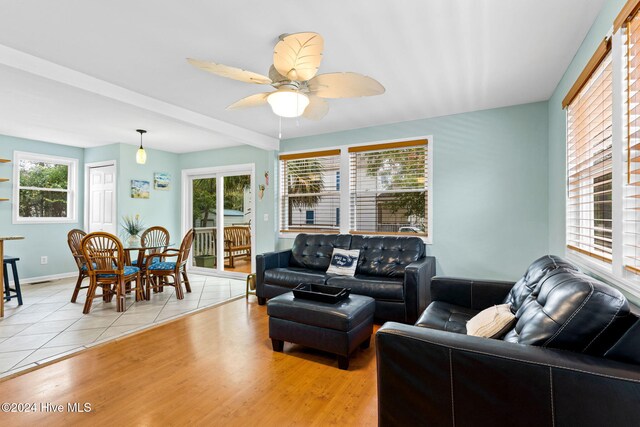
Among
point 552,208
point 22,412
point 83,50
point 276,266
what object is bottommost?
point 22,412

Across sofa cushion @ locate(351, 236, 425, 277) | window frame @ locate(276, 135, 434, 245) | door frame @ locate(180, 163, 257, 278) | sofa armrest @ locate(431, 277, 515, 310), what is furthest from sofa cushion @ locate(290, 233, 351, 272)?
sofa armrest @ locate(431, 277, 515, 310)

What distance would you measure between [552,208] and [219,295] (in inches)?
169

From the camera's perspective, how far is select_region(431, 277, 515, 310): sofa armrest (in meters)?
2.46

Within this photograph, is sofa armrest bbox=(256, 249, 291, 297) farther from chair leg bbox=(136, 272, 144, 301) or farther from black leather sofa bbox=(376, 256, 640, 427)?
black leather sofa bbox=(376, 256, 640, 427)

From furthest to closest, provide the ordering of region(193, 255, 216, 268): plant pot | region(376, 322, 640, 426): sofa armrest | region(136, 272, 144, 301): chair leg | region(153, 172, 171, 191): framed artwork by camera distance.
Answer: region(193, 255, 216, 268): plant pot < region(153, 172, 171, 191): framed artwork < region(136, 272, 144, 301): chair leg < region(376, 322, 640, 426): sofa armrest

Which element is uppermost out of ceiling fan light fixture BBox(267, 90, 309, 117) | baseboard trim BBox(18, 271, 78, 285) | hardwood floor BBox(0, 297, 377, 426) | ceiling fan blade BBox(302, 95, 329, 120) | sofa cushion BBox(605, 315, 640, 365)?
ceiling fan blade BBox(302, 95, 329, 120)

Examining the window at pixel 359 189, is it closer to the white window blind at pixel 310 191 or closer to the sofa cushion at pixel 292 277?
the white window blind at pixel 310 191

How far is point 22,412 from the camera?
6.14ft

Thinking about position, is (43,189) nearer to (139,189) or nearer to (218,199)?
(139,189)

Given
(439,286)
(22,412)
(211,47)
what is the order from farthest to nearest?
(439,286) < (211,47) < (22,412)

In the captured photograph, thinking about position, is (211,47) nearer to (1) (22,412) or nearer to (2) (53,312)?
(1) (22,412)

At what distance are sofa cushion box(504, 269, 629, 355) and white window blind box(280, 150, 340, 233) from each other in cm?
352

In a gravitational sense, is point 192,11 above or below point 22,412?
above

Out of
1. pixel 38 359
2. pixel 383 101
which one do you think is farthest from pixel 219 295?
pixel 383 101
